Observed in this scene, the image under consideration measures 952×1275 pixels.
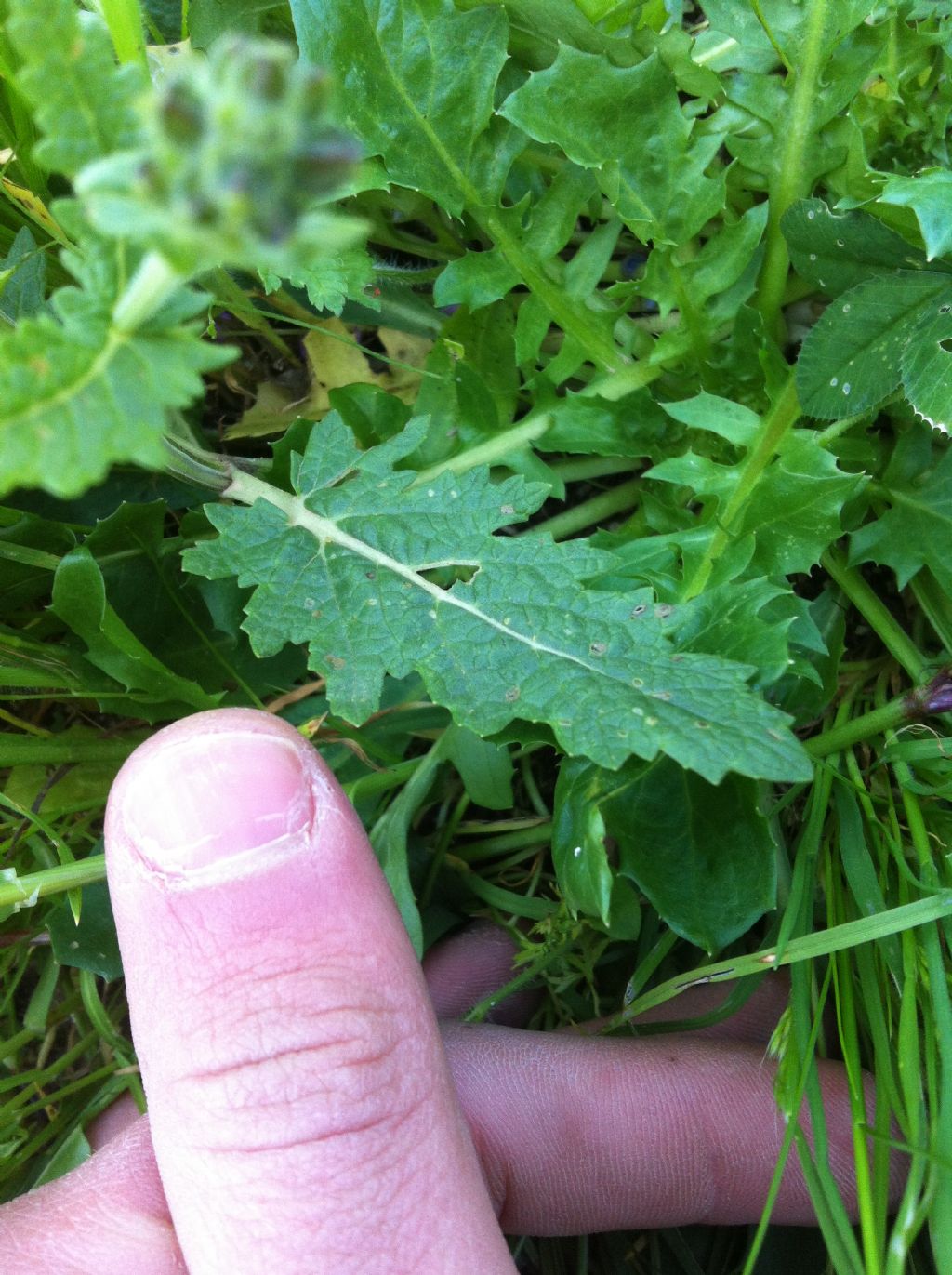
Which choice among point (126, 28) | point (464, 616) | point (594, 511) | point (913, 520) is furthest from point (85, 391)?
point (913, 520)

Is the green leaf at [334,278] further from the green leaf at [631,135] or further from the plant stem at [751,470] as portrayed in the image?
the plant stem at [751,470]

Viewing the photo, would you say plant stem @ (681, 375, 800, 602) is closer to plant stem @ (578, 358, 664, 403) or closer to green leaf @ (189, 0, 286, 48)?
plant stem @ (578, 358, 664, 403)

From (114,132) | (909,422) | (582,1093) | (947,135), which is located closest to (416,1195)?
(582,1093)

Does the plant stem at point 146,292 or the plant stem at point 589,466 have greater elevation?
the plant stem at point 146,292

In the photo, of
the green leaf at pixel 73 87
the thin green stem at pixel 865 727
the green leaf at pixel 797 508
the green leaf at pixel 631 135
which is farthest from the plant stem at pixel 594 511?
the green leaf at pixel 73 87

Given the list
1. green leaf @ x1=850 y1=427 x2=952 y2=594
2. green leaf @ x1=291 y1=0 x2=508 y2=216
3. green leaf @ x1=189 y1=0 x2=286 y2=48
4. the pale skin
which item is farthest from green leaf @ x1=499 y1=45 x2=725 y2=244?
the pale skin
